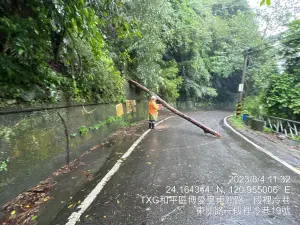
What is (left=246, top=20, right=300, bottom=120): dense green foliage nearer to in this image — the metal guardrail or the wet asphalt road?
the metal guardrail

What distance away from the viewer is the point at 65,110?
4695 millimetres

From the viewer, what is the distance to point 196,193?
3.28 m

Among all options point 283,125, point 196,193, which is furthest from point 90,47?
point 283,125

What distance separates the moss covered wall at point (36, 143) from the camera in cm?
300

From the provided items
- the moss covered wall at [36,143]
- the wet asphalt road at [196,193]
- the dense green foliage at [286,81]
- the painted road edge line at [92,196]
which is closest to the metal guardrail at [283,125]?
the dense green foliage at [286,81]

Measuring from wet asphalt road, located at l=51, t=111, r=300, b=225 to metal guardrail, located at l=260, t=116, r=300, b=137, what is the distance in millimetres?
4276

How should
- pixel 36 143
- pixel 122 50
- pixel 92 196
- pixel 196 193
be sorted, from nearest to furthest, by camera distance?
pixel 92 196
pixel 196 193
pixel 36 143
pixel 122 50

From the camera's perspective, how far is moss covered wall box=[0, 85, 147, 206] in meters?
3.00

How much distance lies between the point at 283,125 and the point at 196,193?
8.47m

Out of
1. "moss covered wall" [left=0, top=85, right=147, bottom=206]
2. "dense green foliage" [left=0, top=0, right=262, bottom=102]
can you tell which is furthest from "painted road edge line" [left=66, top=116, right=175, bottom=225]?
"dense green foliage" [left=0, top=0, right=262, bottom=102]

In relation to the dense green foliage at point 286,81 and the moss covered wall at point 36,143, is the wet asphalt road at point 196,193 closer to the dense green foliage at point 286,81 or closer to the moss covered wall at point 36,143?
the moss covered wall at point 36,143

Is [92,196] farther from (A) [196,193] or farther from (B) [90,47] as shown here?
(B) [90,47]

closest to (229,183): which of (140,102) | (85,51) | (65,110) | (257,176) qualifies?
(257,176)

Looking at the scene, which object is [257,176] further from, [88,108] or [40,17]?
[40,17]
